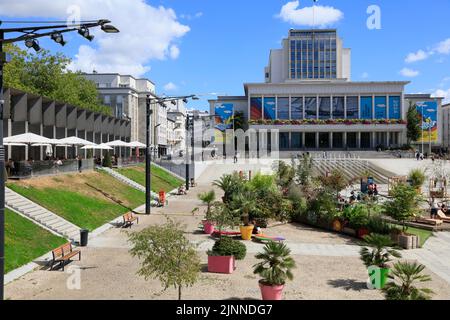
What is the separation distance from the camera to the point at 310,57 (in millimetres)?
110500

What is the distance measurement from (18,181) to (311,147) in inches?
3100

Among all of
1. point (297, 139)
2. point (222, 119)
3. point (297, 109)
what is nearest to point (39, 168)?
point (222, 119)

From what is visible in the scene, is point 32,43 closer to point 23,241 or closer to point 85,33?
point 85,33

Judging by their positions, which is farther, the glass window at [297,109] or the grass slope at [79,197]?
the glass window at [297,109]

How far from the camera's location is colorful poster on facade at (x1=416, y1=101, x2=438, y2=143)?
9312 cm

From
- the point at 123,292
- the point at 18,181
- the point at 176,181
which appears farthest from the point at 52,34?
the point at 176,181

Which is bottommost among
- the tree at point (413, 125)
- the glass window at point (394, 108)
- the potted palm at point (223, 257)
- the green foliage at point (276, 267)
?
the potted palm at point (223, 257)

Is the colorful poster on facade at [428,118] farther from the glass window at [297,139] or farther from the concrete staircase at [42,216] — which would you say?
the concrete staircase at [42,216]

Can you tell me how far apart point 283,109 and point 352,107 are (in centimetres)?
1615

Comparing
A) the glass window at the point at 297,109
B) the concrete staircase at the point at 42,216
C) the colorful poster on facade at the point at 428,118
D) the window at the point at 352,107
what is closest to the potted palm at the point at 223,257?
the concrete staircase at the point at 42,216

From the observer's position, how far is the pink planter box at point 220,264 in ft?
46.6

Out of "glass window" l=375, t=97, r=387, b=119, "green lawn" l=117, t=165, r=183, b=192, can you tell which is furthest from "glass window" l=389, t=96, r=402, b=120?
"green lawn" l=117, t=165, r=183, b=192

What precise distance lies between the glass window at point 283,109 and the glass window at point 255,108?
4.51 m

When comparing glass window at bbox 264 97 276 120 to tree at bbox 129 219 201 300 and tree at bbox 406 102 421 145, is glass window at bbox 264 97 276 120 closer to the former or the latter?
tree at bbox 406 102 421 145
